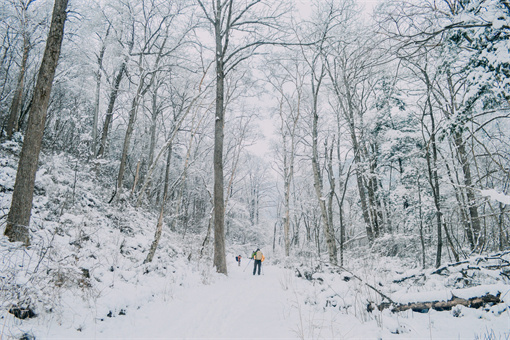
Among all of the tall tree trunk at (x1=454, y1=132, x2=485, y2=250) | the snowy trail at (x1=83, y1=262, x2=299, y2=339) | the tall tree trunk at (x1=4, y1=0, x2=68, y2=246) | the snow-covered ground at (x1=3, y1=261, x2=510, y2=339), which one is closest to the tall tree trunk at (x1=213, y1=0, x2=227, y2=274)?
the snowy trail at (x1=83, y1=262, x2=299, y2=339)

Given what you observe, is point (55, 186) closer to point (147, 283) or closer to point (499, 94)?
point (147, 283)

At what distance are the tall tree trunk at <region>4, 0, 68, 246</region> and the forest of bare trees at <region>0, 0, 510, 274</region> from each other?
0.9 inches

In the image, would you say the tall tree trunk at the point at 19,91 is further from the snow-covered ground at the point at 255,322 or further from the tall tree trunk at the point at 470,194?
the tall tree trunk at the point at 470,194

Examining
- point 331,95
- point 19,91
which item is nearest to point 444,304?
point 331,95

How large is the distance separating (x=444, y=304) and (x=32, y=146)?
7.45m

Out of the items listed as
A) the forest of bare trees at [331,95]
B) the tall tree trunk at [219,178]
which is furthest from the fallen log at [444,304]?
the tall tree trunk at [219,178]

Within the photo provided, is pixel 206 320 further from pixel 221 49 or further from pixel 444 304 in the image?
pixel 221 49

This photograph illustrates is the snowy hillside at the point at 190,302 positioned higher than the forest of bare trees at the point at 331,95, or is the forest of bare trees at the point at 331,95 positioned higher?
the forest of bare trees at the point at 331,95

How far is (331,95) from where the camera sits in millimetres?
14602

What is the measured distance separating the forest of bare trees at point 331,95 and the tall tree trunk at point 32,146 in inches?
0.9

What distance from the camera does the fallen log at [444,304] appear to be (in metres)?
2.75

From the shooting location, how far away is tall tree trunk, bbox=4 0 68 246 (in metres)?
4.57

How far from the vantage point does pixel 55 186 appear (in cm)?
768

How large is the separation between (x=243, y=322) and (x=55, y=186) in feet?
24.9
